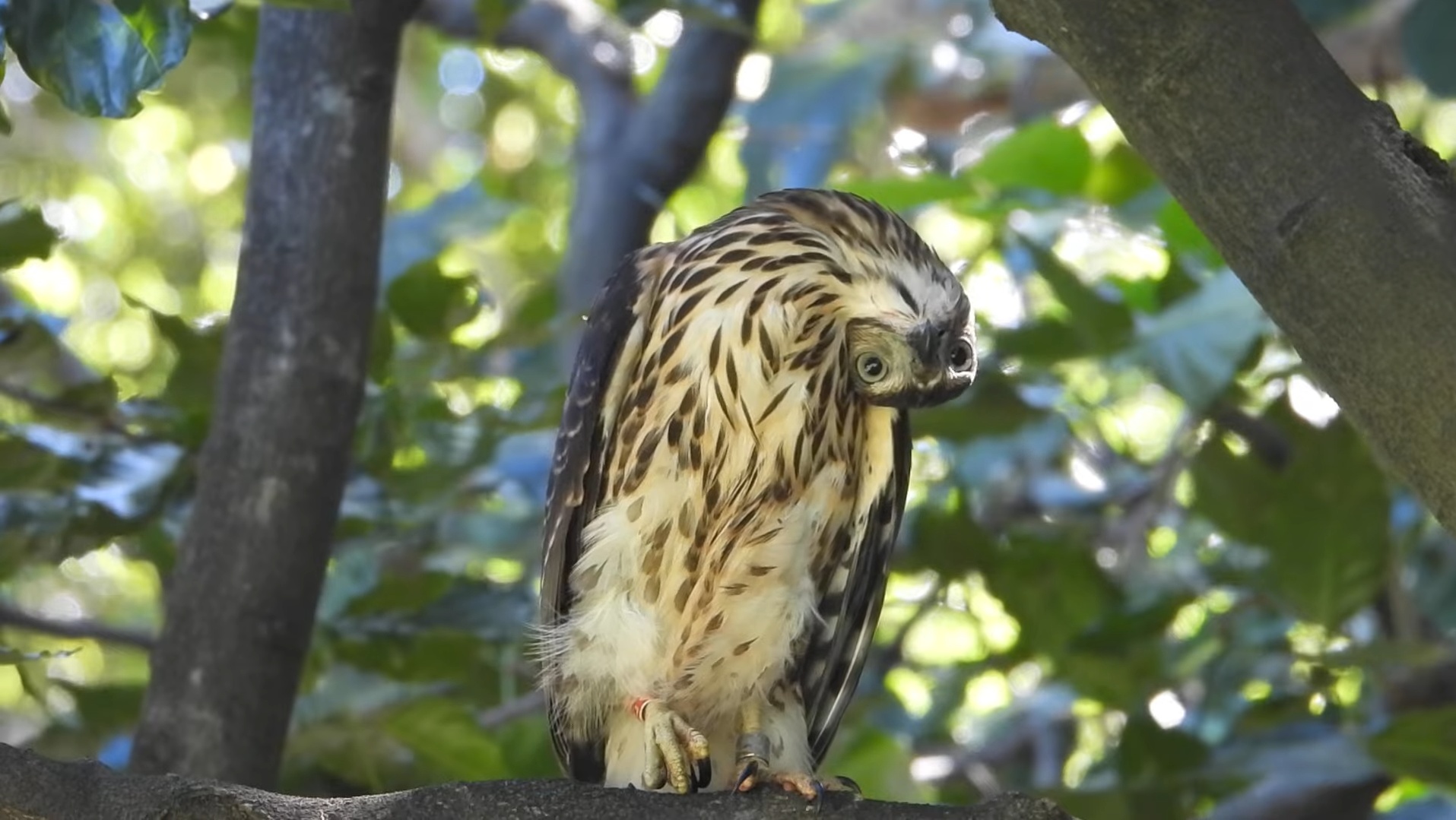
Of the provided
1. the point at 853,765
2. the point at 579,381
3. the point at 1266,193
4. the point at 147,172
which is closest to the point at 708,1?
the point at 579,381

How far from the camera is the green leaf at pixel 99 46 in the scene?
91.9 inches

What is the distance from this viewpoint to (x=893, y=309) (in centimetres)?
291

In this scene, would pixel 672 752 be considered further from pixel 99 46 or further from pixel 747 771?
pixel 99 46

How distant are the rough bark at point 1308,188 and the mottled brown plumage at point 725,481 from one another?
34.7 inches

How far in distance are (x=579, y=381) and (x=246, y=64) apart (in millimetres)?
1859

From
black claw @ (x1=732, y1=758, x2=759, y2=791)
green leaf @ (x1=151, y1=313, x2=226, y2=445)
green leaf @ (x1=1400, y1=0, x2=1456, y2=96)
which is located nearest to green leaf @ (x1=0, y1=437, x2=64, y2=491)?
green leaf @ (x1=151, y1=313, x2=226, y2=445)

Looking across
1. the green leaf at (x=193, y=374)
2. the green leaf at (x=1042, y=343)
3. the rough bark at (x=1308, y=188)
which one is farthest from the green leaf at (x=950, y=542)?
→ the rough bark at (x=1308, y=188)

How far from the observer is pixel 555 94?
8.91m

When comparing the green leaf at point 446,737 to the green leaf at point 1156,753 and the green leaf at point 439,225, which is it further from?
the green leaf at point 1156,753

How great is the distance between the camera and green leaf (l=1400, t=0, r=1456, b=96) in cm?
325

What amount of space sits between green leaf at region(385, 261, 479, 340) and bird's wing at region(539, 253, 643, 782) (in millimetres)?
567

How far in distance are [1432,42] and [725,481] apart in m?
1.59

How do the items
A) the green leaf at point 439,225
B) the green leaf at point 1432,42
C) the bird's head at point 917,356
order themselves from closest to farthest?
1. the bird's head at point 917,356
2. the green leaf at point 1432,42
3. the green leaf at point 439,225

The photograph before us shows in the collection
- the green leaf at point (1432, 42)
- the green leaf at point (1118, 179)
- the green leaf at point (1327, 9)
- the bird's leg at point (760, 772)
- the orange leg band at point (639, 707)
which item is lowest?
the bird's leg at point (760, 772)
